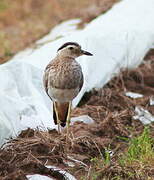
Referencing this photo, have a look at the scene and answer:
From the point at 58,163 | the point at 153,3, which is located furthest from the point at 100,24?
the point at 58,163

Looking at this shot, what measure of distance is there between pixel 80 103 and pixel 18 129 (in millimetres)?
1599

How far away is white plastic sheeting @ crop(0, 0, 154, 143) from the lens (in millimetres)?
6887

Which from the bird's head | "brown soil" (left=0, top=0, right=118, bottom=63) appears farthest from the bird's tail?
"brown soil" (left=0, top=0, right=118, bottom=63)

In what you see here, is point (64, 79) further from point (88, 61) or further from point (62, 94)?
point (88, 61)

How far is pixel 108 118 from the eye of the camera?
23.1ft

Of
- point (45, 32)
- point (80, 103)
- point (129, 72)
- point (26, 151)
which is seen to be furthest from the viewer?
point (45, 32)

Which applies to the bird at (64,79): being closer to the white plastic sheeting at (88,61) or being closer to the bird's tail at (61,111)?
the bird's tail at (61,111)

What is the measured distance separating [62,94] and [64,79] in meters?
0.14

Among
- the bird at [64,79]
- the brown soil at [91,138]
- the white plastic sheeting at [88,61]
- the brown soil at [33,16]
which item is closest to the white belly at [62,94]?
the bird at [64,79]

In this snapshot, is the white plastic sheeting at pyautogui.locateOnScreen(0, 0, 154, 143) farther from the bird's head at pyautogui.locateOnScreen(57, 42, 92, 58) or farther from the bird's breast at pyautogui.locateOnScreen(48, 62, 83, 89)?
the bird's head at pyautogui.locateOnScreen(57, 42, 92, 58)

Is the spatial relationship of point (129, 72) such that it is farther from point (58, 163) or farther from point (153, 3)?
point (58, 163)

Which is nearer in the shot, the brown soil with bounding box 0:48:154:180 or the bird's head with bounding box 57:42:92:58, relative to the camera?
the brown soil with bounding box 0:48:154:180

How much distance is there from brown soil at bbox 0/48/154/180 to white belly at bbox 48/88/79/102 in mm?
336

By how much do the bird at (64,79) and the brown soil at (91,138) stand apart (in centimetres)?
28
